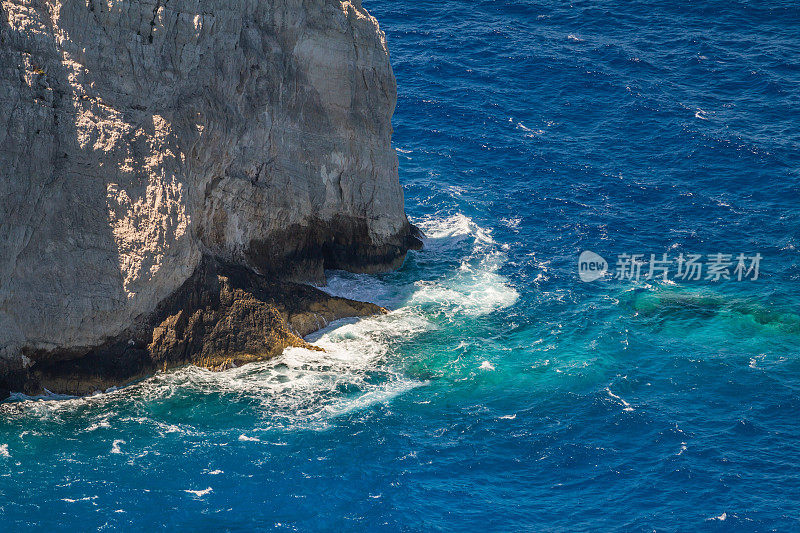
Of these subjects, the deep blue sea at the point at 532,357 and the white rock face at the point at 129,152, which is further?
the white rock face at the point at 129,152

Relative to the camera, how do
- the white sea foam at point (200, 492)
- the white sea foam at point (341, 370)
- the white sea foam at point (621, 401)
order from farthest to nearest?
the white sea foam at point (621, 401) < the white sea foam at point (341, 370) < the white sea foam at point (200, 492)

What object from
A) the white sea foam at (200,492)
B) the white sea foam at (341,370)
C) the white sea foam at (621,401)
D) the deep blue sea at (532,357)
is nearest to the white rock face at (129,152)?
the white sea foam at (341,370)

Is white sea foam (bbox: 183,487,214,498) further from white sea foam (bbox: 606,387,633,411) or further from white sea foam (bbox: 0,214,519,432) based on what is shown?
white sea foam (bbox: 606,387,633,411)

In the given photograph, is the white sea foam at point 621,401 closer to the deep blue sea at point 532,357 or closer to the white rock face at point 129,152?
the deep blue sea at point 532,357

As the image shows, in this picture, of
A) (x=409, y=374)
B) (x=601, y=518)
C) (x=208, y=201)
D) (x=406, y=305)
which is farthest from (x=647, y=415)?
(x=208, y=201)

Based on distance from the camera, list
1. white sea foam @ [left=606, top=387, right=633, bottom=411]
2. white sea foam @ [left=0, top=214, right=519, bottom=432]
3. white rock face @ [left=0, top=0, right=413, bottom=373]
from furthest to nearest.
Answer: white sea foam @ [left=606, top=387, right=633, bottom=411], white sea foam @ [left=0, top=214, right=519, bottom=432], white rock face @ [left=0, top=0, right=413, bottom=373]

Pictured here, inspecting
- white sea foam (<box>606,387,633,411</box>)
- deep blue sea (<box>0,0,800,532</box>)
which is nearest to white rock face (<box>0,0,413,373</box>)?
deep blue sea (<box>0,0,800,532</box>)

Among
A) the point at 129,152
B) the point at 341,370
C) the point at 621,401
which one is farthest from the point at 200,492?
the point at 621,401
